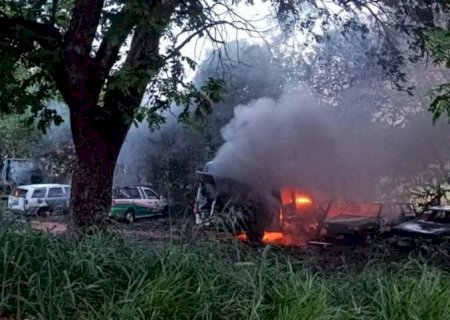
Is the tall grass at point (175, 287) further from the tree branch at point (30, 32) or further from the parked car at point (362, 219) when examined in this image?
the parked car at point (362, 219)

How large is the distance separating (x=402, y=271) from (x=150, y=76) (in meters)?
3.66

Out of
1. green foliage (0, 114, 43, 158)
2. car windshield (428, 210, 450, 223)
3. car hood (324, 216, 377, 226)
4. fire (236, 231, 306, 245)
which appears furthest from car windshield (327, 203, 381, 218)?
green foliage (0, 114, 43, 158)

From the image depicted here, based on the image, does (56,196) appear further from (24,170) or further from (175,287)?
(175,287)

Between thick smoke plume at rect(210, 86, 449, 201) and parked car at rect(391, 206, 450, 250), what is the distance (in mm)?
3264

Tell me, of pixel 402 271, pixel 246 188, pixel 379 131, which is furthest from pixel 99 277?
pixel 379 131

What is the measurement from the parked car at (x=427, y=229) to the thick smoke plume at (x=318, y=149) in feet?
10.7

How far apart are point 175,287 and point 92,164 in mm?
4002

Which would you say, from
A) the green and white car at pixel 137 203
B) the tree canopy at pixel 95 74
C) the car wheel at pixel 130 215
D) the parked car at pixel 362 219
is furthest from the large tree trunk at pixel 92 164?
the car wheel at pixel 130 215

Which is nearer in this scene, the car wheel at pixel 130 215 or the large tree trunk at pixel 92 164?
the large tree trunk at pixel 92 164

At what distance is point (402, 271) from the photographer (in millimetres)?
5086

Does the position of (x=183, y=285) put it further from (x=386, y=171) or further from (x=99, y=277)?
(x=386, y=171)

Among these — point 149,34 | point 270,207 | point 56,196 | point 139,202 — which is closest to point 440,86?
point 149,34

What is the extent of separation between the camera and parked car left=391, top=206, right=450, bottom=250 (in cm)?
1287

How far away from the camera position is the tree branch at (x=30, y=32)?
723 cm
